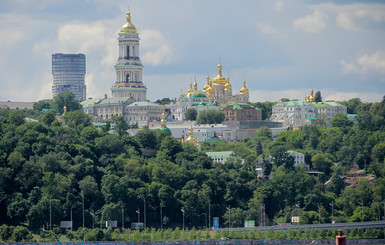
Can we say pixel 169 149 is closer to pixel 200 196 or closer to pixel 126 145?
pixel 126 145

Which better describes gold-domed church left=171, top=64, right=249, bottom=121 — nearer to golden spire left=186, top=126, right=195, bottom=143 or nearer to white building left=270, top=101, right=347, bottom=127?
white building left=270, top=101, right=347, bottom=127

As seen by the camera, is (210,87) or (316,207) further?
(210,87)

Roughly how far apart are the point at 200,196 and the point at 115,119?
59959mm

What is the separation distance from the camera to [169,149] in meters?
120

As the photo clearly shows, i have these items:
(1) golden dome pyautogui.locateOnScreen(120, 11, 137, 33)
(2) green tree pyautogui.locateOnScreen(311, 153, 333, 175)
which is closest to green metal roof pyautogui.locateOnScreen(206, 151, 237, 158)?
(2) green tree pyautogui.locateOnScreen(311, 153, 333, 175)

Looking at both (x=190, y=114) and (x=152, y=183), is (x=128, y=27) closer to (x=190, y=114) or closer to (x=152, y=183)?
(x=190, y=114)

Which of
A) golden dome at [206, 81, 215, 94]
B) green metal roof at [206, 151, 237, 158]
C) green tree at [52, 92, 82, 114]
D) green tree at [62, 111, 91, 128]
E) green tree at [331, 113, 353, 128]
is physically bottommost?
green metal roof at [206, 151, 237, 158]

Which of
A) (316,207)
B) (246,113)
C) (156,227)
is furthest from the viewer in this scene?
(246,113)

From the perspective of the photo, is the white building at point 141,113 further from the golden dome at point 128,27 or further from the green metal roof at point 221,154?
the green metal roof at point 221,154

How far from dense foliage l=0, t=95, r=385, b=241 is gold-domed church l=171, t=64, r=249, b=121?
43.9 metres

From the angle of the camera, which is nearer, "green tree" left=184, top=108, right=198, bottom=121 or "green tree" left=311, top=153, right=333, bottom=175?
"green tree" left=311, top=153, right=333, bottom=175

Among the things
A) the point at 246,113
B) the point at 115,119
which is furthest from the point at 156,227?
the point at 246,113

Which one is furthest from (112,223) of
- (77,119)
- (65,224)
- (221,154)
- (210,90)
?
(210,90)

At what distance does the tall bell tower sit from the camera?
570ft
